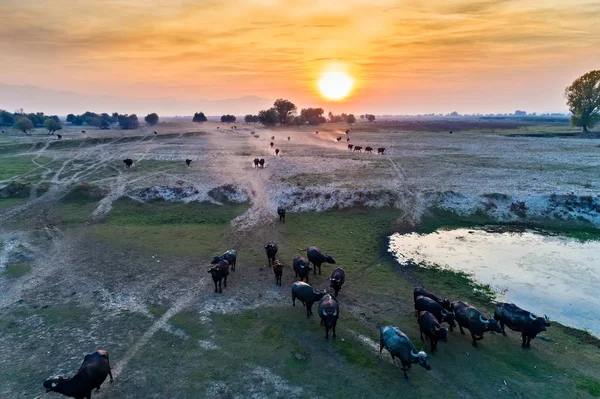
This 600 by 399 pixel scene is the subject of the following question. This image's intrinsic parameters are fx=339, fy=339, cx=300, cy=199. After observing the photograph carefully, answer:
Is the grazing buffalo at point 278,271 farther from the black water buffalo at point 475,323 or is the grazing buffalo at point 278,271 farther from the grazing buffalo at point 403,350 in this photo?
the black water buffalo at point 475,323

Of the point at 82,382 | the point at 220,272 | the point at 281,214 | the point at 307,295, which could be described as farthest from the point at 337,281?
the point at 281,214

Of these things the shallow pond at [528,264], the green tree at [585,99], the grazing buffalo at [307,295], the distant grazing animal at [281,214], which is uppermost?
the green tree at [585,99]

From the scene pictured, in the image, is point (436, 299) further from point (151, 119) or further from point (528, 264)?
point (151, 119)

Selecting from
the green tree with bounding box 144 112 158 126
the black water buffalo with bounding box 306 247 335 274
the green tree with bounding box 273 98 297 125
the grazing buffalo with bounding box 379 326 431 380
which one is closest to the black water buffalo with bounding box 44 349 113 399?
the grazing buffalo with bounding box 379 326 431 380

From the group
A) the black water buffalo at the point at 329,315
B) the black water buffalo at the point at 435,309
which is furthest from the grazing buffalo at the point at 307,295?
the black water buffalo at the point at 435,309

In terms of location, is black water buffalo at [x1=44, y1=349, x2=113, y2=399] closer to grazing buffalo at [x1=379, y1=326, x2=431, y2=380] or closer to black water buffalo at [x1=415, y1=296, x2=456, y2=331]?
grazing buffalo at [x1=379, y1=326, x2=431, y2=380]
